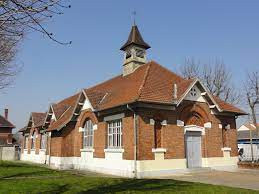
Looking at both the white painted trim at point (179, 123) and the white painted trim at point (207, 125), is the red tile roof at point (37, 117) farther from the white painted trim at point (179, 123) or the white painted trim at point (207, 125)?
the white painted trim at point (207, 125)

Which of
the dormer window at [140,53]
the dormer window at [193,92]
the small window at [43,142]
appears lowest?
the small window at [43,142]

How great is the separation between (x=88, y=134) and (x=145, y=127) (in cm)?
717

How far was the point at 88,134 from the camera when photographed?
953 inches

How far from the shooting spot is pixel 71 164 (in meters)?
25.9

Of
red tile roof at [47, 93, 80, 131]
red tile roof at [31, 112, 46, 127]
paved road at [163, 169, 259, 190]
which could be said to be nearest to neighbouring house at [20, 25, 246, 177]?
red tile roof at [47, 93, 80, 131]

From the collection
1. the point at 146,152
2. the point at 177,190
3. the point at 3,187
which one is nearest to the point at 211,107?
the point at 146,152

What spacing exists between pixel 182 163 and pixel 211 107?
4.76 m

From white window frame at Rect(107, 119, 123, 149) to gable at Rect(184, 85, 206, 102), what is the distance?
4862mm

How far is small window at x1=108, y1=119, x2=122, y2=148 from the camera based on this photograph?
20.1 metres

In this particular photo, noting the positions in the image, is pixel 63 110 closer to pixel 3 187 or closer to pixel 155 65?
pixel 155 65

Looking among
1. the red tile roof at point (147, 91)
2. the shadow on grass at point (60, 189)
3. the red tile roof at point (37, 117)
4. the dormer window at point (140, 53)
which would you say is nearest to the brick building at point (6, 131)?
the red tile roof at point (37, 117)

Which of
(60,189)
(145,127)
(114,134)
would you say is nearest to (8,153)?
(114,134)

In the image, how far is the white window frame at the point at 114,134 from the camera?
20.1 m

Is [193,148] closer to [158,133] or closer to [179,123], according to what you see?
[179,123]
